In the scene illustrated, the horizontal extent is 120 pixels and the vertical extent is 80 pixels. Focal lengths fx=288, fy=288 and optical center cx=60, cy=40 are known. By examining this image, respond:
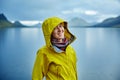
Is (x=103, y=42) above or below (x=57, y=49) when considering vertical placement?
below

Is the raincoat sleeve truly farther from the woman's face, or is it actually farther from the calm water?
the calm water

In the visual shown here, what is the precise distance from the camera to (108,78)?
2.55 meters

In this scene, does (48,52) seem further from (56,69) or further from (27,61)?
(27,61)

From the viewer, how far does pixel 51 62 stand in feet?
2.89

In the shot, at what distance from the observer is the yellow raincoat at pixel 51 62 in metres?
0.88

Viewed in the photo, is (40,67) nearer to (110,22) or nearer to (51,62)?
(51,62)

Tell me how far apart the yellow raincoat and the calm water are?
5.28ft

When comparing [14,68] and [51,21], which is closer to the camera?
[51,21]

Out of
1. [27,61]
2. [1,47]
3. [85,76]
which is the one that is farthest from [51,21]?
[1,47]

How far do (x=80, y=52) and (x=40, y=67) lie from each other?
7.06 feet

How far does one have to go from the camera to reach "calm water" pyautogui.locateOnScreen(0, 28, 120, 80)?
2655 mm

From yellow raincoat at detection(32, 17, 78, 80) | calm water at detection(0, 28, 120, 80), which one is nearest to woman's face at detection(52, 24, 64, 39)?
yellow raincoat at detection(32, 17, 78, 80)

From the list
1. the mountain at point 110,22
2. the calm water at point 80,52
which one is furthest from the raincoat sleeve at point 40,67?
the mountain at point 110,22

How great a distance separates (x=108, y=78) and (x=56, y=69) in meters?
1.75
